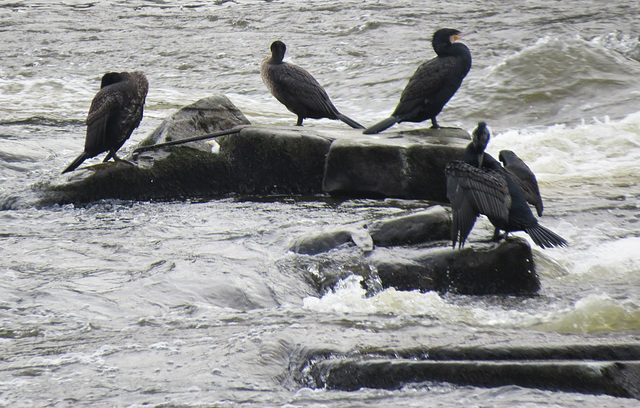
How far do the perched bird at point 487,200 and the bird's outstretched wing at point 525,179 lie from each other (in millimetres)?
94

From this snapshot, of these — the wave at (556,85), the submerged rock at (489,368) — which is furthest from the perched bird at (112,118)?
the wave at (556,85)

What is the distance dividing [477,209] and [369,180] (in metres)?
1.87

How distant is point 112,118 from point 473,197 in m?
3.40

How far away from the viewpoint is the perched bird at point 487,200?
187 inches

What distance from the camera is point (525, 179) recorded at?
17.7 ft

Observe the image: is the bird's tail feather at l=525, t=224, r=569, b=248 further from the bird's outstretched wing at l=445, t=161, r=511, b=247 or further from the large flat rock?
the large flat rock

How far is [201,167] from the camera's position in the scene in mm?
6945

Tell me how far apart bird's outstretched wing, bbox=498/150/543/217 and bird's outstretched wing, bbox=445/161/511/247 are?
13.4 inches

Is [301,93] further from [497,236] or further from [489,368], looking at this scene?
[489,368]

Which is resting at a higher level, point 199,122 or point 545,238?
point 545,238

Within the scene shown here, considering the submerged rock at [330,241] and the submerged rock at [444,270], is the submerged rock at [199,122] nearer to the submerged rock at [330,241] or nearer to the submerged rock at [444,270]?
the submerged rock at [330,241]

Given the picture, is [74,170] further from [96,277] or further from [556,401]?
[556,401]

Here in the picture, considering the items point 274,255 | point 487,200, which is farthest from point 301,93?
point 487,200

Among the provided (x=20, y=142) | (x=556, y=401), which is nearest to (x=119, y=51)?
(x=20, y=142)
